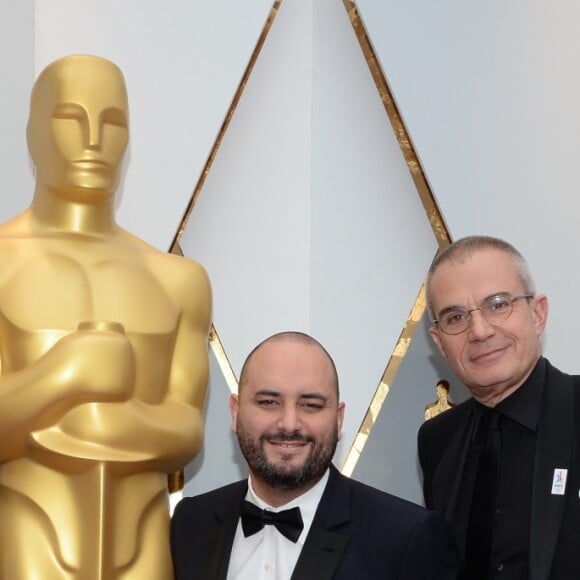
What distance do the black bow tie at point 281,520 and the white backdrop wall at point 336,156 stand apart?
156 centimetres

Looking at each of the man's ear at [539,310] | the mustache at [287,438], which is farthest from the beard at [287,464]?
the man's ear at [539,310]

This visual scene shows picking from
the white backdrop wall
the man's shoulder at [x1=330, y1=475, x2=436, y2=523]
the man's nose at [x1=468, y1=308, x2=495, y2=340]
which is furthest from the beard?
the white backdrop wall

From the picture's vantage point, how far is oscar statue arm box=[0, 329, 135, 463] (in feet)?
8.97

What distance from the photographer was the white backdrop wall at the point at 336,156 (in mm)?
3885

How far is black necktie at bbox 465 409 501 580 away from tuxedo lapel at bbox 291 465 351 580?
395mm

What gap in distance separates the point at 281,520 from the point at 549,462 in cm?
68

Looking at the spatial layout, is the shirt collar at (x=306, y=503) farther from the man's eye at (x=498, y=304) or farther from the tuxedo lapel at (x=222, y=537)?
the man's eye at (x=498, y=304)

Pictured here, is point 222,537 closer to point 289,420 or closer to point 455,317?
point 289,420

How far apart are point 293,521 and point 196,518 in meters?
0.35

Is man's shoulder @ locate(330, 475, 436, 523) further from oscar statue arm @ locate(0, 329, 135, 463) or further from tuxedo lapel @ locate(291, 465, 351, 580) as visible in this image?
oscar statue arm @ locate(0, 329, 135, 463)

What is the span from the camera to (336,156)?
4168 mm

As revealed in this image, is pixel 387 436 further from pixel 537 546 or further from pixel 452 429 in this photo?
pixel 537 546

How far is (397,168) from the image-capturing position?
13.7ft

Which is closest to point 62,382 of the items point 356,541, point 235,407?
point 235,407
